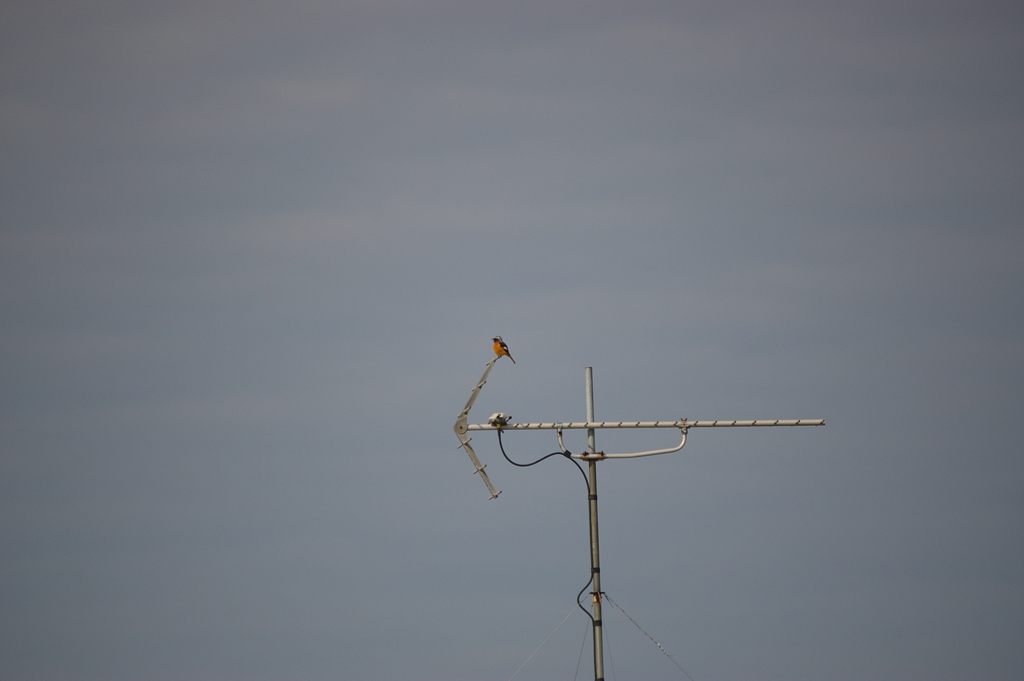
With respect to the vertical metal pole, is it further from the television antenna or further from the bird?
the bird

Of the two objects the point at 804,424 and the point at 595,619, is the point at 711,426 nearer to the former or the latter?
the point at 804,424

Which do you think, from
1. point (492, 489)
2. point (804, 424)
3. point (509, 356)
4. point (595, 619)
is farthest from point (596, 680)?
point (509, 356)

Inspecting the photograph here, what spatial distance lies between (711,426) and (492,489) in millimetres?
5451

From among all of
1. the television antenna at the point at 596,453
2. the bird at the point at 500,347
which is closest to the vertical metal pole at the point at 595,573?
the television antenna at the point at 596,453

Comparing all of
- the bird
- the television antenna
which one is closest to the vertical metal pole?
the television antenna

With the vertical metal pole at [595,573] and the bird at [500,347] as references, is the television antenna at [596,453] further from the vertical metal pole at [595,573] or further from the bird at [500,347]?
Result: the bird at [500,347]

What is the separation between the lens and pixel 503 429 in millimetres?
29250

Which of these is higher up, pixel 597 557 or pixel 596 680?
pixel 597 557

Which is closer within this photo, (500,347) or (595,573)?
(595,573)

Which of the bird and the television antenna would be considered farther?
the bird

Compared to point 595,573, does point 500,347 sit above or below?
above

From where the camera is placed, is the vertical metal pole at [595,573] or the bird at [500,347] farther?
the bird at [500,347]

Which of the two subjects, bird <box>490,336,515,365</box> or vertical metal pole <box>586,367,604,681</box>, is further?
bird <box>490,336,515,365</box>

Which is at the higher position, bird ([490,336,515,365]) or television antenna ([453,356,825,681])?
bird ([490,336,515,365])
